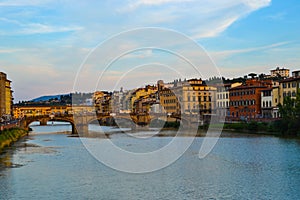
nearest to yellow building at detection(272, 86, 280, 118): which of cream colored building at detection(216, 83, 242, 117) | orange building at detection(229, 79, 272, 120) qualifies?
orange building at detection(229, 79, 272, 120)

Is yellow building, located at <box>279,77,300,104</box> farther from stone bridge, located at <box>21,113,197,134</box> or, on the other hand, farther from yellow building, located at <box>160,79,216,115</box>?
yellow building, located at <box>160,79,216,115</box>

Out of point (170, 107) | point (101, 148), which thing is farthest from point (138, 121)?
point (101, 148)

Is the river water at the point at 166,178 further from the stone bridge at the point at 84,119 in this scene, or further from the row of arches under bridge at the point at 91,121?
the row of arches under bridge at the point at 91,121

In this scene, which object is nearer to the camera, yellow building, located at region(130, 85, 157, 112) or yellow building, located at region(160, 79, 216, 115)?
yellow building, located at region(160, 79, 216, 115)

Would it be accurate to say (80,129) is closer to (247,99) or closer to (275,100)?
(247,99)

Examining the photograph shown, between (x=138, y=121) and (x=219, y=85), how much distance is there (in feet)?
36.5

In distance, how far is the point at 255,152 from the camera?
21.8 m

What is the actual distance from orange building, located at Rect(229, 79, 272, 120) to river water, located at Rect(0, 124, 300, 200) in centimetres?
2079

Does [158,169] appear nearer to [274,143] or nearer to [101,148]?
[101,148]

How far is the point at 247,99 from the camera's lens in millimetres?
43812

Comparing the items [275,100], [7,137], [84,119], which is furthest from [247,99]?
[7,137]

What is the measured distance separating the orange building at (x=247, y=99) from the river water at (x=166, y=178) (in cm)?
2079

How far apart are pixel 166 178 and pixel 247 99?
29.6 m

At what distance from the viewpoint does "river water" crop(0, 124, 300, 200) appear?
13289 millimetres
